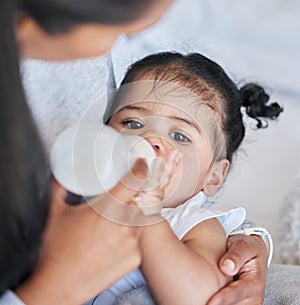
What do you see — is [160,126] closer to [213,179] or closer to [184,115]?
[184,115]

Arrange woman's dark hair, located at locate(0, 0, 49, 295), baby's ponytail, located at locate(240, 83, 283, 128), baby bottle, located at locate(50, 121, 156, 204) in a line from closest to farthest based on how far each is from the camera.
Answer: woman's dark hair, located at locate(0, 0, 49, 295) < baby bottle, located at locate(50, 121, 156, 204) < baby's ponytail, located at locate(240, 83, 283, 128)

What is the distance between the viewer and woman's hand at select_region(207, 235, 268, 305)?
A: 2.33ft

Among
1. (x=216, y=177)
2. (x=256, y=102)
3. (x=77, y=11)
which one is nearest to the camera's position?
(x=77, y=11)

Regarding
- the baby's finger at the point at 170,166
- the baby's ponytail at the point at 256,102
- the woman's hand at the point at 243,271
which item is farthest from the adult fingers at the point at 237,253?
the baby's ponytail at the point at 256,102

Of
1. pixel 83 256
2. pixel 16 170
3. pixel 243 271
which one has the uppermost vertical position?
pixel 16 170

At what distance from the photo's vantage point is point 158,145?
692 mm

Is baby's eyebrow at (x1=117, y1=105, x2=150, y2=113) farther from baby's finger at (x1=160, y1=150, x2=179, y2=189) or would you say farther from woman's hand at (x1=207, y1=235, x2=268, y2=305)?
woman's hand at (x1=207, y1=235, x2=268, y2=305)

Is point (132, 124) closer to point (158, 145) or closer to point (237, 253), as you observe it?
point (158, 145)

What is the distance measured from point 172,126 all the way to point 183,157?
0.04 metres

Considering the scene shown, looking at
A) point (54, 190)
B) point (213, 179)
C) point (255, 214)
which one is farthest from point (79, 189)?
point (255, 214)

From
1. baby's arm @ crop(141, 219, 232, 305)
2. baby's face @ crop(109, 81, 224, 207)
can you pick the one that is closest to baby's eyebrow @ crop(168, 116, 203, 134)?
baby's face @ crop(109, 81, 224, 207)

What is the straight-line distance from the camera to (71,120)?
765 millimetres

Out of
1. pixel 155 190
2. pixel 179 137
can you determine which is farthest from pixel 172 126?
pixel 155 190

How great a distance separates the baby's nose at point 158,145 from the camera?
2.26 feet
